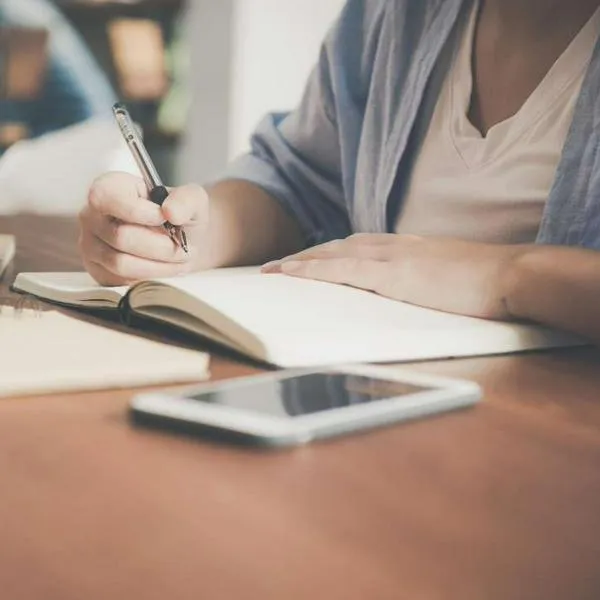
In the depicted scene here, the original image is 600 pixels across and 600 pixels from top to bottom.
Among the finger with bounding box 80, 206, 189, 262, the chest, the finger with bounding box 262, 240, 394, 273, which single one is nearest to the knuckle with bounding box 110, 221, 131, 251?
the finger with bounding box 80, 206, 189, 262

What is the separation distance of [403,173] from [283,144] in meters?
0.20

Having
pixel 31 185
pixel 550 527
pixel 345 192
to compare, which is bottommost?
pixel 31 185

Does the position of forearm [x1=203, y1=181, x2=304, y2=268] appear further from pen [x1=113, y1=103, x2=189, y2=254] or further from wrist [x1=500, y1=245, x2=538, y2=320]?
wrist [x1=500, y1=245, x2=538, y2=320]

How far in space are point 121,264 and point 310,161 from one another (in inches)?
18.3

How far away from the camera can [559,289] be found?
2.31 feet

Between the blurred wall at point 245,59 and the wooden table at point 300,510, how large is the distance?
2.64m

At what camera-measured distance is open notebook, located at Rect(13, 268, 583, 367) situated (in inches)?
23.5

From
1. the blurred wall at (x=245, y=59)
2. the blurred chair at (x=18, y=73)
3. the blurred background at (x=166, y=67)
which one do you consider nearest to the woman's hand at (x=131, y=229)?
the blurred background at (x=166, y=67)

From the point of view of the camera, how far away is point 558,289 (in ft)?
2.32

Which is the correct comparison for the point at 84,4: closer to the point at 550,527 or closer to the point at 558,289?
the point at 558,289

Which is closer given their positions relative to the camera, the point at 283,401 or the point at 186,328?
the point at 283,401

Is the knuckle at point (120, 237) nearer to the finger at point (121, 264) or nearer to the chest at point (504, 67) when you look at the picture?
the finger at point (121, 264)

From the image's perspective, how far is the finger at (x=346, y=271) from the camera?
78 centimetres

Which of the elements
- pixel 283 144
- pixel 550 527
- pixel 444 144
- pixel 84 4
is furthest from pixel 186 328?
pixel 84 4
